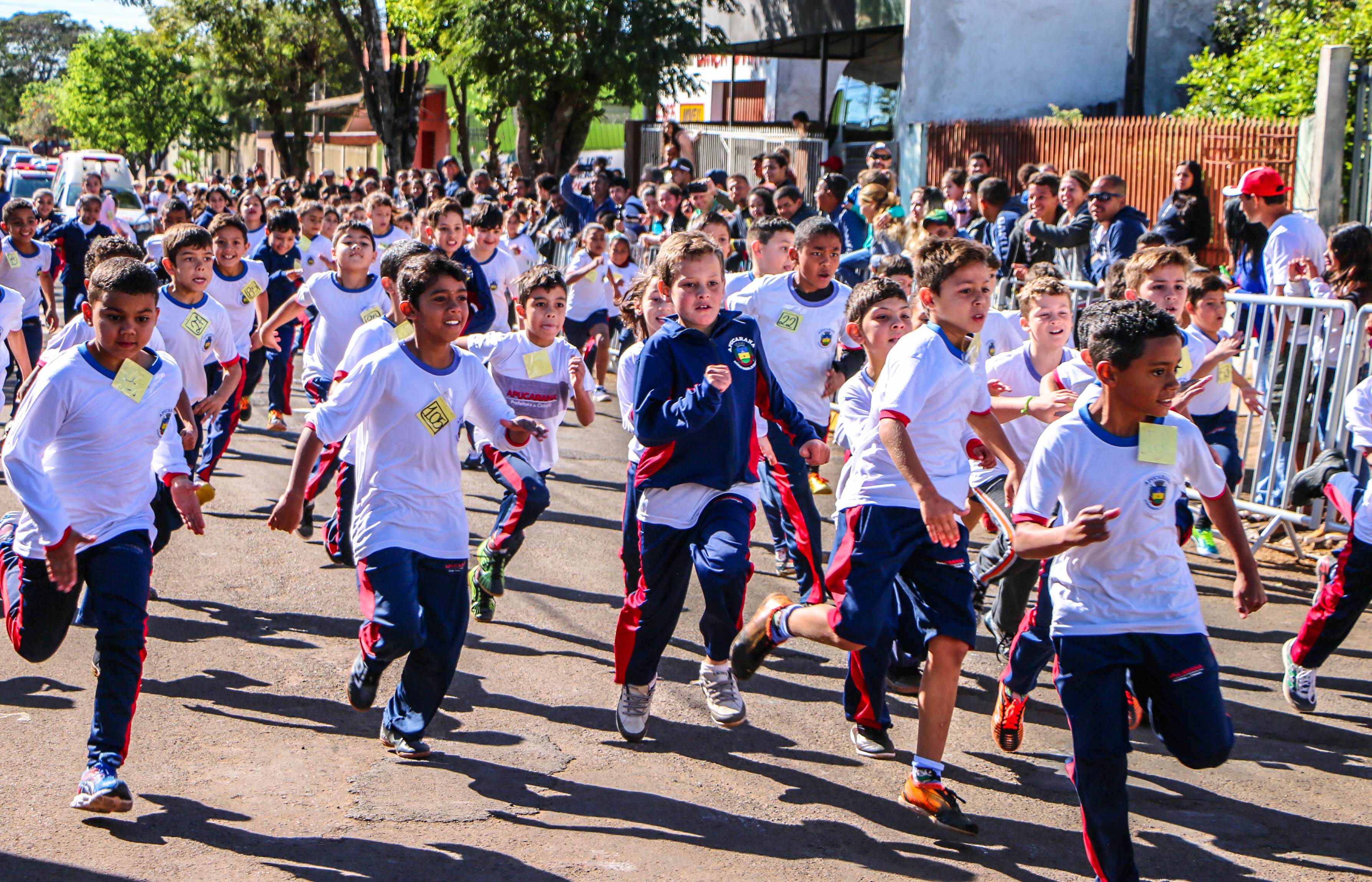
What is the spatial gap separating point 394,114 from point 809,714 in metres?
30.0

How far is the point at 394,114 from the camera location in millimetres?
33625

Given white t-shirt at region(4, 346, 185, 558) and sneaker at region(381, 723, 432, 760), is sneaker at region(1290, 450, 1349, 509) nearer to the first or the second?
sneaker at region(381, 723, 432, 760)

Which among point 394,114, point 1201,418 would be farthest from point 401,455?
point 394,114

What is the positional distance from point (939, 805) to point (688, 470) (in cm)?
148

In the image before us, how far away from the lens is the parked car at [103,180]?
3306cm

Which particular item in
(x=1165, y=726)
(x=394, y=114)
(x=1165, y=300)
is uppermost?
(x=394, y=114)

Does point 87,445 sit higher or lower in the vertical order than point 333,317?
lower

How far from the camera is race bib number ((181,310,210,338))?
310 inches

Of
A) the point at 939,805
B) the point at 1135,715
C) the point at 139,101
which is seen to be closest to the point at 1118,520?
the point at 939,805

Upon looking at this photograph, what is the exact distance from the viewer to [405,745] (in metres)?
5.17

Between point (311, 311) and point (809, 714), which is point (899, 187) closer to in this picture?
point (311, 311)

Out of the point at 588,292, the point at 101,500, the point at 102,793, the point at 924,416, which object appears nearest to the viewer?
the point at 102,793

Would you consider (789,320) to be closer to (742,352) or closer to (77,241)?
(742,352)

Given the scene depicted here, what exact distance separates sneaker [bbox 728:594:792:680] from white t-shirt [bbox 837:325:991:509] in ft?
1.55
